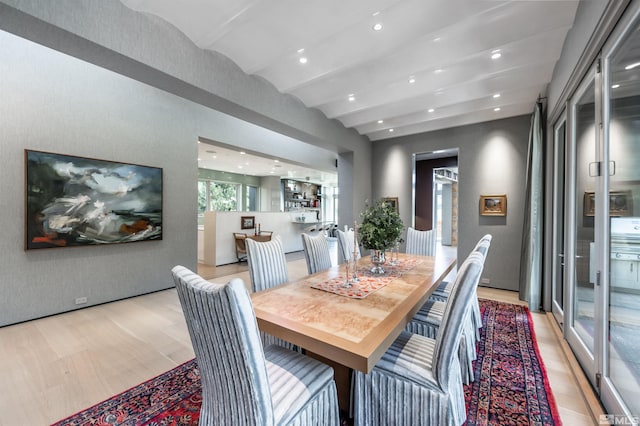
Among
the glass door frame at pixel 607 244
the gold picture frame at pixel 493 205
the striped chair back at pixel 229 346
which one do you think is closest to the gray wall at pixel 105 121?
the striped chair back at pixel 229 346

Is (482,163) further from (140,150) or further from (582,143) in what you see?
(140,150)

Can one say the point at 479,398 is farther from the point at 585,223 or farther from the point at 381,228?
the point at 585,223

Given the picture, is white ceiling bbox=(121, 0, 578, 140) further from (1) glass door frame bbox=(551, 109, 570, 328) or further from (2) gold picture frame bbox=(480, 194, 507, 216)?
(2) gold picture frame bbox=(480, 194, 507, 216)

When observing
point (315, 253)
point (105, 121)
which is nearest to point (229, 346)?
point (315, 253)

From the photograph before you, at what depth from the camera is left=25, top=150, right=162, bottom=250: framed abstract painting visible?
3152 millimetres

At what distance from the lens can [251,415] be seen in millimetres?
1039

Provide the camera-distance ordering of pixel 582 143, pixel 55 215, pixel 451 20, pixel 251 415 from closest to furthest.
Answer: pixel 251 415, pixel 451 20, pixel 582 143, pixel 55 215

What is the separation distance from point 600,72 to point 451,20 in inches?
44.4

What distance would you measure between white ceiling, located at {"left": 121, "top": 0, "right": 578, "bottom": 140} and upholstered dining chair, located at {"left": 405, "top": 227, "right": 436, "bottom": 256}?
1.91m

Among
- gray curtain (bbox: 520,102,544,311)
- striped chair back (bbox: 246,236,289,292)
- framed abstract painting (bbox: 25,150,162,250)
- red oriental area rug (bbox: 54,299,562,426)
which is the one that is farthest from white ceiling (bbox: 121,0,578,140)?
red oriental area rug (bbox: 54,299,562,426)

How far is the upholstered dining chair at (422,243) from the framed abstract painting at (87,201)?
3.95 m

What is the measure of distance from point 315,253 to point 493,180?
3.68 metres

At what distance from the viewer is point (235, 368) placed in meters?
1.03

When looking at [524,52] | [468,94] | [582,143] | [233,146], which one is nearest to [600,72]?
[582,143]
